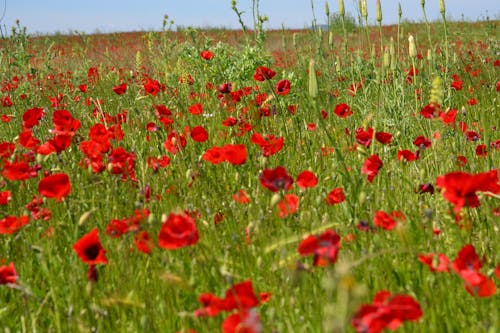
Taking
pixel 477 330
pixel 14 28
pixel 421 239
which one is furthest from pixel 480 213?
pixel 14 28

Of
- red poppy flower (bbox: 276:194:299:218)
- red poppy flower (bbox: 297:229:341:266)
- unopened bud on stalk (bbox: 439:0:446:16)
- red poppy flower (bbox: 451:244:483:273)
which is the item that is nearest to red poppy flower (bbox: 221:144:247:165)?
red poppy flower (bbox: 276:194:299:218)

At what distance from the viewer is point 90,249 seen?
4.06 feet

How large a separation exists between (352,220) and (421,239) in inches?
9.2

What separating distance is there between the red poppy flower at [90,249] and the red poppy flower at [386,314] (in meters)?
0.65

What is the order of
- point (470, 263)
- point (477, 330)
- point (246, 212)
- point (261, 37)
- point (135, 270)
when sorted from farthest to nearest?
point (261, 37), point (246, 212), point (135, 270), point (477, 330), point (470, 263)

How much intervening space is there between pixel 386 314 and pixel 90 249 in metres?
0.72

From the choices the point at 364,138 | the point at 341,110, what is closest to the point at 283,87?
the point at 341,110

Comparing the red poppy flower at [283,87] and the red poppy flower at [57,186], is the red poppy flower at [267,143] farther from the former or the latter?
the red poppy flower at [283,87]

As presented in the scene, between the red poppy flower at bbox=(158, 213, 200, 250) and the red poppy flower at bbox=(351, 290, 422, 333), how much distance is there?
399mm

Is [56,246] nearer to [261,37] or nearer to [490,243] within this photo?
[490,243]

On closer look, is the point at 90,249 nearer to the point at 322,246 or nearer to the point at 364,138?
the point at 322,246

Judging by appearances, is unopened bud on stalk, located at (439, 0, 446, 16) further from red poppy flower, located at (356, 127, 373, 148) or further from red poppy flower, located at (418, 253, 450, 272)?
red poppy flower, located at (418, 253, 450, 272)

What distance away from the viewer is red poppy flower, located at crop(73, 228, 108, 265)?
1207mm

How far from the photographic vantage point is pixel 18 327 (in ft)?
4.84
